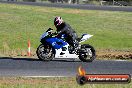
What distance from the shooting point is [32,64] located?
19500 millimetres

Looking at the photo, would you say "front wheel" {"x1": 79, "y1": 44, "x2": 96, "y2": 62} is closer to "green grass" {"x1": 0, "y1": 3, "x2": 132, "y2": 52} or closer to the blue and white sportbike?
the blue and white sportbike

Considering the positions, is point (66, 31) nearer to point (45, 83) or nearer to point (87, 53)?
point (87, 53)

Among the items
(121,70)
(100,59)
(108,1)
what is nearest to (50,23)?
(100,59)

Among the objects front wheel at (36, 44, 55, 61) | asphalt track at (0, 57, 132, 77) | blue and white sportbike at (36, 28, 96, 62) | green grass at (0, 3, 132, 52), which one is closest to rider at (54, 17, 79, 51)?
blue and white sportbike at (36, 28, 96, 62)

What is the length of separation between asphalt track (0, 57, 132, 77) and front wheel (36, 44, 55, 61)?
0.26 meters

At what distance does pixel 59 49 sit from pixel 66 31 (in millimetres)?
897

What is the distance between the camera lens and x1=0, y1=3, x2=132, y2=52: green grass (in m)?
29.7

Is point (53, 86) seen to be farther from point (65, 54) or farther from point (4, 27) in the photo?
point (4, 27)


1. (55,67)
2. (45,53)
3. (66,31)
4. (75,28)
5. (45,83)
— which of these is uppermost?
(66,31)

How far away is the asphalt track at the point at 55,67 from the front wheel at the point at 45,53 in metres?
0.26

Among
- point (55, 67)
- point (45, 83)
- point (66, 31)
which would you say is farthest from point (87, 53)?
point (45, 83)

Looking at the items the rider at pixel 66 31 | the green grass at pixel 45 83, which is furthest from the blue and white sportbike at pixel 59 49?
the green grass at pixel 45 83

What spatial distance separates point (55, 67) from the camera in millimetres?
18875

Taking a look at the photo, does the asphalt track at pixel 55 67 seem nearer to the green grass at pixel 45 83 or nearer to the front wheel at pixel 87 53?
the front wheel at pixel 87 53
